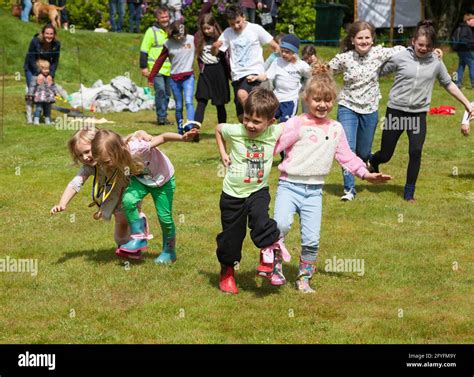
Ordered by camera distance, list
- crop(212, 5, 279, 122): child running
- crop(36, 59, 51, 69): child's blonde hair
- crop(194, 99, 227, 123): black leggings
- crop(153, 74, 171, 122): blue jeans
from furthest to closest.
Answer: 1. crop(153, 74, 171, 122): blue jeans
2. crop(36, 59, 51, 69): child's blonde hair
3. crop(194, 99, 227, 123): black leggings
4. crop(212, 5, 279, 122): child running

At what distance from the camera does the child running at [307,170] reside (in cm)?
734

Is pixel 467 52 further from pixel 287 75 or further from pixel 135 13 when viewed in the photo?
pixel 287 75

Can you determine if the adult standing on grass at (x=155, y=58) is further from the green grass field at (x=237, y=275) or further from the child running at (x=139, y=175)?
the child running at (x=139, y=175)

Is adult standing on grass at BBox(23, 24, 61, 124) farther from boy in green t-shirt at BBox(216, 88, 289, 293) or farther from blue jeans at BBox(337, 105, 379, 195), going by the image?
boy in green t-shirt at BBox(216, 88, 289, 293)

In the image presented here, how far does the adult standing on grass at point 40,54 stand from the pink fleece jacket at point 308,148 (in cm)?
1134

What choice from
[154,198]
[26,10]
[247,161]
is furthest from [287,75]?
[26,10]

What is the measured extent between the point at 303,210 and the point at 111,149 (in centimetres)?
176

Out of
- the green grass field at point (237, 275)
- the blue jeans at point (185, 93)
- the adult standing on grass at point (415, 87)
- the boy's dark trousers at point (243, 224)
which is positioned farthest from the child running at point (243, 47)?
the boy's dark trousers at point (243, 224)

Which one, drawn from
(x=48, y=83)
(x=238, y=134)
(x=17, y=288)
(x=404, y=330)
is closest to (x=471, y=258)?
(x=404, y=330)

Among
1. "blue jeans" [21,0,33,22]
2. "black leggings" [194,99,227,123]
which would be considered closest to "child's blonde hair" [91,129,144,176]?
"black leggings" [194,99,227,123]

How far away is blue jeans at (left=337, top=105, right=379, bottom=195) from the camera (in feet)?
36.2

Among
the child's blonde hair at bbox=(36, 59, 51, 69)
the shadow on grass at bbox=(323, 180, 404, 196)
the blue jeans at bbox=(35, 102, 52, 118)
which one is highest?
the child's blonde hair at bbox=(36, 59, 51, 69)

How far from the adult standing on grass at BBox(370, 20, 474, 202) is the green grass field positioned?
2.93 ft
